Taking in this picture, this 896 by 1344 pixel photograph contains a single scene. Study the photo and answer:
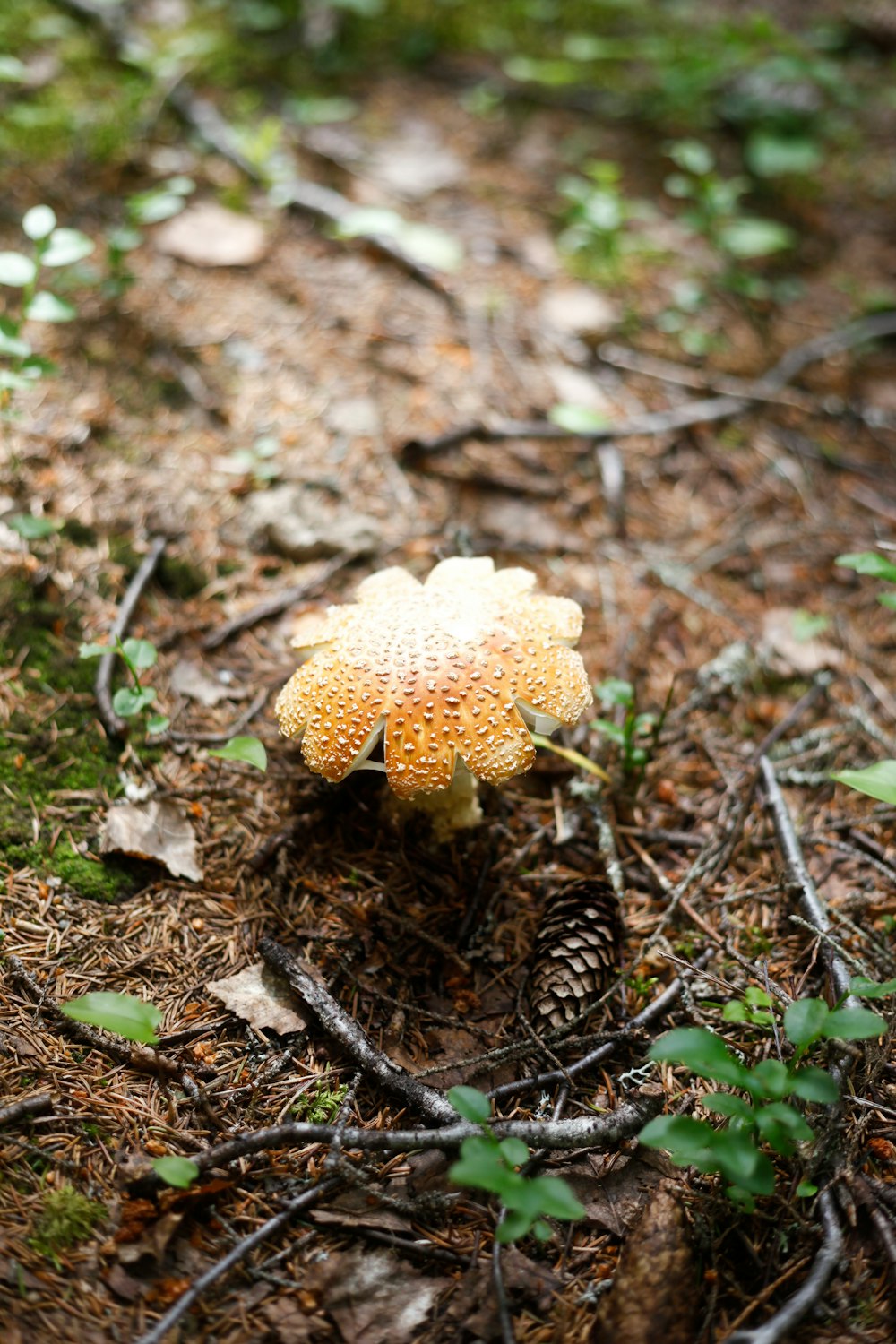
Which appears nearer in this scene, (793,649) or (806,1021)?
(806,1021)

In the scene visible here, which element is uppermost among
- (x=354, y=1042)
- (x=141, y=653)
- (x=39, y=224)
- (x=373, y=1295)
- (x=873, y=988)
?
(x=39, y=224)

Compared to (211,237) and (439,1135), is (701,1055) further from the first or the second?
(211,237)

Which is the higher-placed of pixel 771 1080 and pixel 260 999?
pixel 771 1080

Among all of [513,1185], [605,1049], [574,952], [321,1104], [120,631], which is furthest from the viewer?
[120,631]

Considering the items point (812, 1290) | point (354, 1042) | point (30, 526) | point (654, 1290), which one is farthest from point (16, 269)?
point (812, 1290)

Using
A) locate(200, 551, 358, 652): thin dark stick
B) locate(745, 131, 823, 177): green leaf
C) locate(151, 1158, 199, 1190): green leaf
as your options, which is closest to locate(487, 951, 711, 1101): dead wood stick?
locate(151, 1158, 199, 1190): green leaf

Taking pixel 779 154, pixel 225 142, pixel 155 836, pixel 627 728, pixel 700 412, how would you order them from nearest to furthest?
1. pixel 155 836
2. pixel 627 728
3. pixel 700 412
4. pixel 225 142
5. pixel 779 154

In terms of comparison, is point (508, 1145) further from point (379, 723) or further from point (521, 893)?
point (379, 723)

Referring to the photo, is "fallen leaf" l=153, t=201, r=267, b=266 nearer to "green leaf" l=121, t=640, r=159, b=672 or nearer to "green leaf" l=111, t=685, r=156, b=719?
"green leaf" l=121, t=640, r=159, b=672
